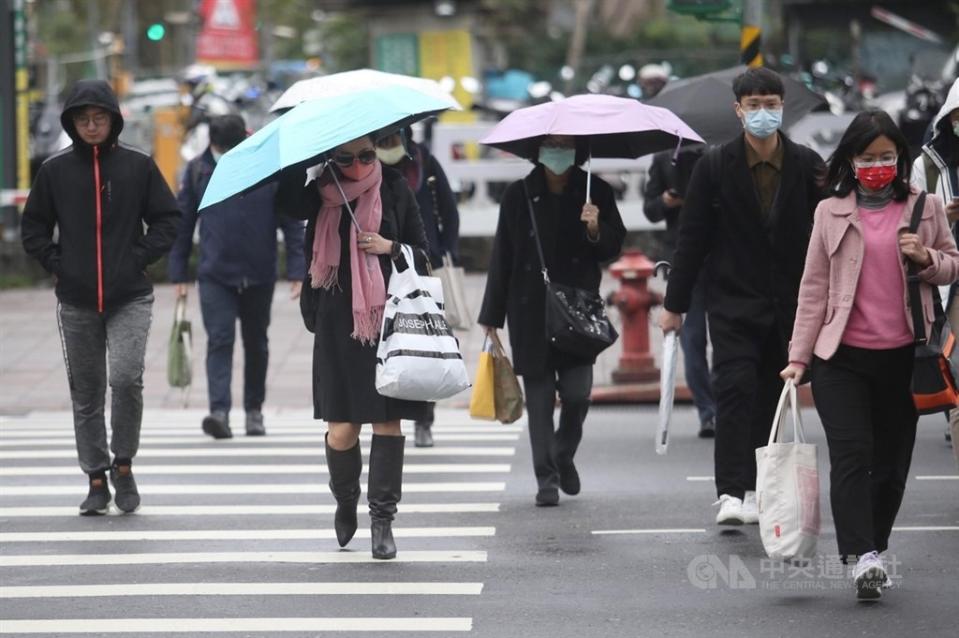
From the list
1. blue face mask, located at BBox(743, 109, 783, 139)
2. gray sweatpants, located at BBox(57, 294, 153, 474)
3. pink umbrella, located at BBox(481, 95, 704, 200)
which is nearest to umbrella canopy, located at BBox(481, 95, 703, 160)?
pink umbrella, located at BBox(481, 95, 704, 200)

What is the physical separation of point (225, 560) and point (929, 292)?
116 inches

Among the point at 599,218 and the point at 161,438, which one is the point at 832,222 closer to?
the point at 599,218

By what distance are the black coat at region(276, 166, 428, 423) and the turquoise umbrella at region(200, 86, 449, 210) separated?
0.79ft

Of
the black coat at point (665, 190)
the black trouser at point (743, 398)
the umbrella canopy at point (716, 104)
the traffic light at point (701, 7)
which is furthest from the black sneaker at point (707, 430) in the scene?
the traffic light at point (701, 7)

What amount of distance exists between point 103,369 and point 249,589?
2.01m

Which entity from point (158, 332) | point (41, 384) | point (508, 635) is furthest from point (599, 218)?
point (158, 332)

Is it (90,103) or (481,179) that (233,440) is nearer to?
(90,103)

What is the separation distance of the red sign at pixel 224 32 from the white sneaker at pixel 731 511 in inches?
1031

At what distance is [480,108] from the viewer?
878 inches

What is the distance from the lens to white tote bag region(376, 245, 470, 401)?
7.26 m

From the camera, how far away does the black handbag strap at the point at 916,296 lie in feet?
21.7

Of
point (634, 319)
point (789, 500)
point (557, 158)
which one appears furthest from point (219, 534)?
point (634, 319)

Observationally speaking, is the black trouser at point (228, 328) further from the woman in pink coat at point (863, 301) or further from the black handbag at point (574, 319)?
the woman in pink coat at point (863, 301)

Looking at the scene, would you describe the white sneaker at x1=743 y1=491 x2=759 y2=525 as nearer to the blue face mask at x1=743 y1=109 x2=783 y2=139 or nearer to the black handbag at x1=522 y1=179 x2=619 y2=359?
the black handbag at x1=522 y1=179 x2=619 y2=359
